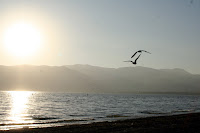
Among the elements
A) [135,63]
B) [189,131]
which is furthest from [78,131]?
[189,131]

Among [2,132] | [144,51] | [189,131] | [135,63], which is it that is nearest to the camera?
[144,51]

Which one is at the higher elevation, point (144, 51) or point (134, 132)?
point (144, 51)

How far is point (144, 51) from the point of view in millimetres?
22734

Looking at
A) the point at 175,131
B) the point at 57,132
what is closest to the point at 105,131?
the point at 57,132

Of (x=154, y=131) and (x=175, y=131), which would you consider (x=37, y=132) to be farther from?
(x=175, y=131)

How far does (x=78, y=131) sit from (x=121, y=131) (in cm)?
470

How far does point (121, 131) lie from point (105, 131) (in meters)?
1.84

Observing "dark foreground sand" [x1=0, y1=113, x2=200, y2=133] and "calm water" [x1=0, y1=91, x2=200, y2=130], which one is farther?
"calm water" [x1=0, y1=91, x2=200, y2=130]

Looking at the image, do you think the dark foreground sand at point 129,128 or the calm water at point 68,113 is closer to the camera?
the dark foreground sand at point 129,128

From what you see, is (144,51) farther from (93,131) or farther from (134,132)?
(93,131)

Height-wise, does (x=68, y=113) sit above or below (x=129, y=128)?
above

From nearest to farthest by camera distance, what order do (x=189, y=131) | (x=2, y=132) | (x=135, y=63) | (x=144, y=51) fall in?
(x=144, y=51), (x=189, y=131), (x=135, y=63), (x=2, y=132)

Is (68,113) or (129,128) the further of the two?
(68,113)

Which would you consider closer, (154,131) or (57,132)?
(154,131)
